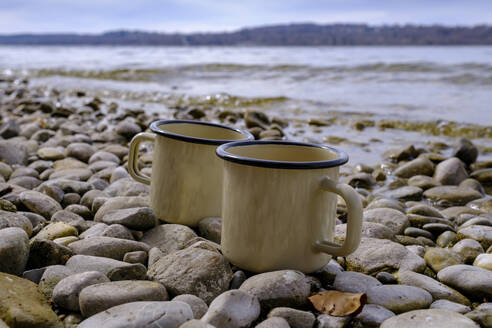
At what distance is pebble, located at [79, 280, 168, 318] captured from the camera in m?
1.22

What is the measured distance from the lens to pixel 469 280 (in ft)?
4.98

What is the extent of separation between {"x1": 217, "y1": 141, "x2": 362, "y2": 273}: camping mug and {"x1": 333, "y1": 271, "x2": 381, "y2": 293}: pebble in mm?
75

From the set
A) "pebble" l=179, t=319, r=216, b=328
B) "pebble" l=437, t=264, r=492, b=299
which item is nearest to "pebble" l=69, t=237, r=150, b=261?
"pebble" l=179, t=319, r=216, b=328

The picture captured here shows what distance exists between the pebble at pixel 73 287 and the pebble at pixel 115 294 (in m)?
0.03

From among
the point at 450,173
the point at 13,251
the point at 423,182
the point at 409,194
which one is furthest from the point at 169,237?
the point at 450,173

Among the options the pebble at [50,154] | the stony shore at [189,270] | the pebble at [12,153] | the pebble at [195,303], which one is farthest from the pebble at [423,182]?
the pebble at [12,153]

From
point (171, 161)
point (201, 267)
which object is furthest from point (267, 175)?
point (171, 161)

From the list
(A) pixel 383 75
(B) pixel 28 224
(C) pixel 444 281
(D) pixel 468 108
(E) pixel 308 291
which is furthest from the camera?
(A) pixel 383 75

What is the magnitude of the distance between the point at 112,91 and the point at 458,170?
282 inches

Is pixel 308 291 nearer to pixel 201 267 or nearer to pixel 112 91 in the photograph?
pixel 201 267

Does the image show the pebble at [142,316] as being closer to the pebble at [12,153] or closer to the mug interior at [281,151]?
the mug interior at [281,151]

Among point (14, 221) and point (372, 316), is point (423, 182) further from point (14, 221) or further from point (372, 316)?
point (14, 221)

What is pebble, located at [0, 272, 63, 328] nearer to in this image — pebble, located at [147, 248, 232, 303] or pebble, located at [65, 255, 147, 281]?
pebble, located at [65, 255, 147, 281]

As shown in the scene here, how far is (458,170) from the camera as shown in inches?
126
